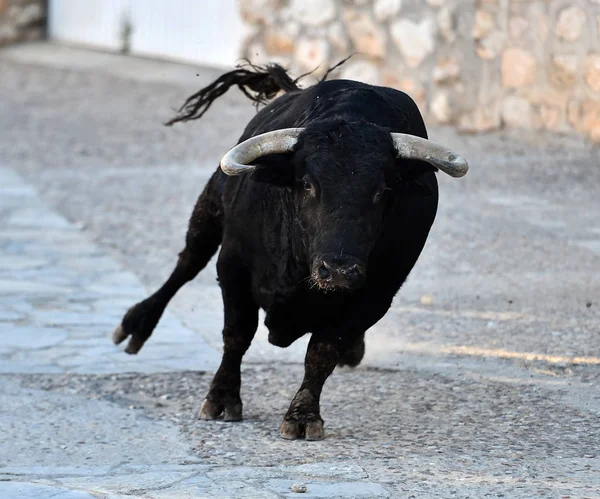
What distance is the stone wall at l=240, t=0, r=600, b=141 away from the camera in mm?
11141

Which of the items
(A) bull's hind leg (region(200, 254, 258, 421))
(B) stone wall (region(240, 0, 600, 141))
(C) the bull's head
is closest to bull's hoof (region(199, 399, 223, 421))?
(A) bull's hind leg (region(200, 254, 258, 421))

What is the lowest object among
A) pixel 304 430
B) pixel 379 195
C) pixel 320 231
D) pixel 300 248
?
pixel 304 430

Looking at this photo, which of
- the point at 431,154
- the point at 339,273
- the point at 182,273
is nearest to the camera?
the point at 339,273

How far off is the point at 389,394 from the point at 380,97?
4.57 feet

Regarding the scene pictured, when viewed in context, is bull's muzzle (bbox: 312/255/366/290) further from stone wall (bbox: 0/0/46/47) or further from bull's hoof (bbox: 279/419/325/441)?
stone wall (bbox: 0/0/46/47)

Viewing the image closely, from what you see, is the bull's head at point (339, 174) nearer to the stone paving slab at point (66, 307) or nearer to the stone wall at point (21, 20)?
the stone paving slab at point (66, 307)

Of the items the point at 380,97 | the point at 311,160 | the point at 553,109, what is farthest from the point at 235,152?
the point at 553,109

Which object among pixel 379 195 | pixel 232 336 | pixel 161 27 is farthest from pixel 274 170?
pixel 161 27

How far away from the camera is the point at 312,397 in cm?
515

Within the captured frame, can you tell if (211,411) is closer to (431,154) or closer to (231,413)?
(231,413)

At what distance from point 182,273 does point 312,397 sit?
1.69 m

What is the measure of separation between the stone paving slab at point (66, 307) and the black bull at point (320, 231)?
1045mm

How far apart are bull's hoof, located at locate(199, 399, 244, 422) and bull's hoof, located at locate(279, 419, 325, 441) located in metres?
0.42

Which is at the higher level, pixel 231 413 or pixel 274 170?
pixel 274 170
